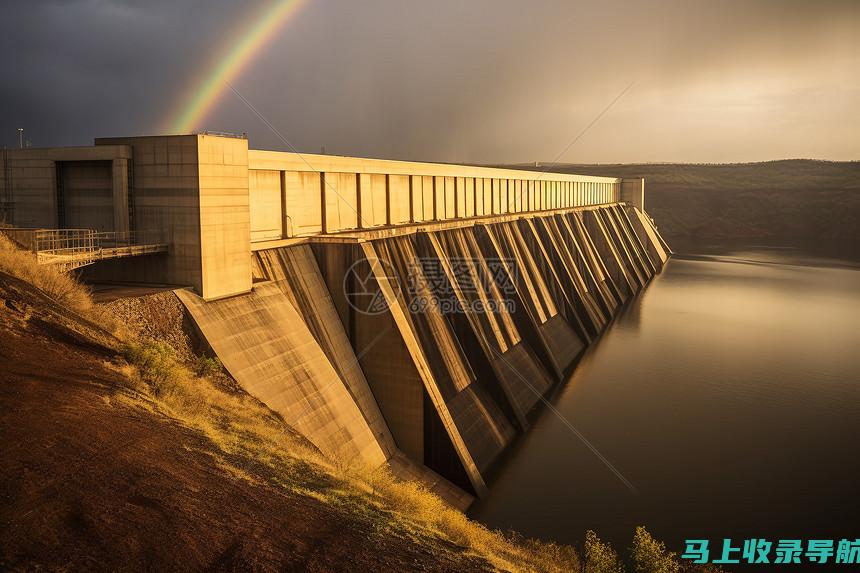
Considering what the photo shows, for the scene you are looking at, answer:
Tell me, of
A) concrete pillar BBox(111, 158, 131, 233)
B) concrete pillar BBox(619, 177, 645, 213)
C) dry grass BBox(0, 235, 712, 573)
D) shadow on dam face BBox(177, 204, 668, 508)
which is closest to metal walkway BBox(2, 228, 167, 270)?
concrete pillar BBox(111, 158, 131, 233)

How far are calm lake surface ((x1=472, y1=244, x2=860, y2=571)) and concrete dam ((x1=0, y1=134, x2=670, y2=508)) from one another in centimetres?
166

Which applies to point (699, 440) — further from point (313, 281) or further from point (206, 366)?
point (206, 366)

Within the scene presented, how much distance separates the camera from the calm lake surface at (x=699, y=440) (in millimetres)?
16328

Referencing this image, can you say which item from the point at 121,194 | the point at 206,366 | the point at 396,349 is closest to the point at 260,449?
the point at 206,366

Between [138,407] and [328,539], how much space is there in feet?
11.5

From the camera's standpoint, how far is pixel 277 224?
1850 cm

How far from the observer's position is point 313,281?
17.8 meters

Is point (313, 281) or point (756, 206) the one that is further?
point (756, 206)

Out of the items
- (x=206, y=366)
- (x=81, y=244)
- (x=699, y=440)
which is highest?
(x=81, y=244)

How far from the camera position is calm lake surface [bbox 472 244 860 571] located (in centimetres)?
1633

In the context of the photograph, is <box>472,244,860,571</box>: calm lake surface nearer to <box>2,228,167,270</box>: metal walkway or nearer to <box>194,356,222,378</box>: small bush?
<box>194,356,222,378</box>: small bush

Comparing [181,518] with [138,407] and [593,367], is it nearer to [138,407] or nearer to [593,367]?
[138,407]

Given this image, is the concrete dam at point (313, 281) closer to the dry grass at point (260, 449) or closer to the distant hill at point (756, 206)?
the dry grass at point (260, 449)

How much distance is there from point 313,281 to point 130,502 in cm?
1167
